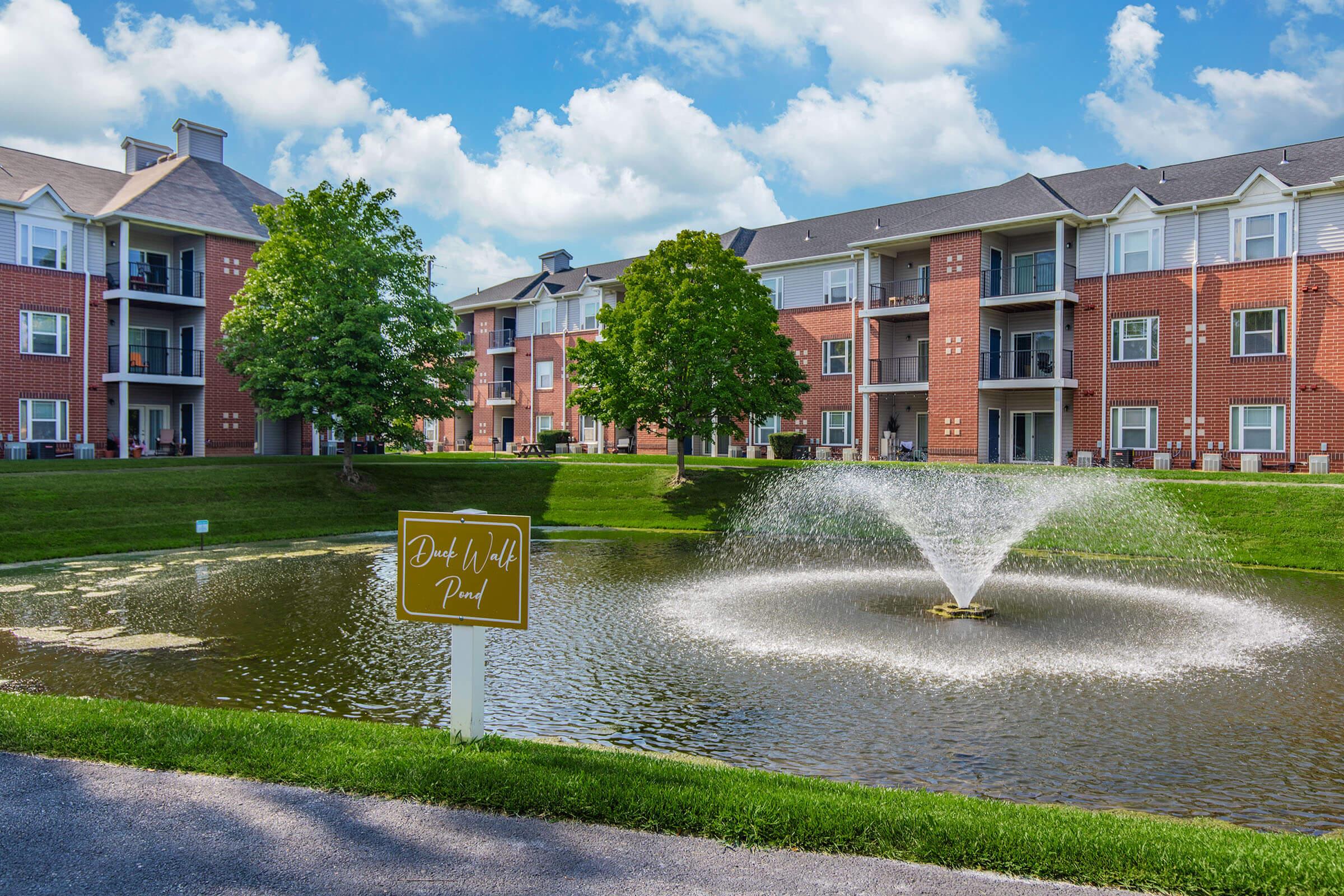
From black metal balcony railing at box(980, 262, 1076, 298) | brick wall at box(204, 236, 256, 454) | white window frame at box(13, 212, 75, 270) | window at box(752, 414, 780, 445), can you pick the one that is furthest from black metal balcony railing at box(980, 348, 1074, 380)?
white window frame at box(13, 212, 75, 270)

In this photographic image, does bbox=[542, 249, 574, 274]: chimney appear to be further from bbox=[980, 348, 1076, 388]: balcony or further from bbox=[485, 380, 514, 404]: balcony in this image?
bbox=[980, 348, 1076, 388]: balcony

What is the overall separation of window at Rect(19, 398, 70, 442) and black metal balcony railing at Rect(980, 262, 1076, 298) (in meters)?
35.8

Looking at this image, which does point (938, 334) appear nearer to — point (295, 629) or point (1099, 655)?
point (1099, 655)

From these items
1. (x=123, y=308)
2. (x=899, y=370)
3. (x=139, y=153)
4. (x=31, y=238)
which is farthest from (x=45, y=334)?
(x=899, y=370)

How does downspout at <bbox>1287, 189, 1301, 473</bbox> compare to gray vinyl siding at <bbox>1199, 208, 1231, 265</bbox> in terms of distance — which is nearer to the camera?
downspout at <bbox>1287, 189, 1301, 473</bbox>

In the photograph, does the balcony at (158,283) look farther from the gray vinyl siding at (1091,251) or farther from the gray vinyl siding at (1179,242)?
the gray vinyl siding at (1179,242)

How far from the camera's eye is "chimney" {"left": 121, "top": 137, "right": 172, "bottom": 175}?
43219mm

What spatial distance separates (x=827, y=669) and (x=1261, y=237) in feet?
92.7

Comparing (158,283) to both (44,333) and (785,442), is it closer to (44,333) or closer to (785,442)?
(44,333)

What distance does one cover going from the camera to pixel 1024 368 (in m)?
37.0

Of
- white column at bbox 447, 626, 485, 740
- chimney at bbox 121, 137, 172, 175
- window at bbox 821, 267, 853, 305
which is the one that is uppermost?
chimney at bbox 121, 137, 172, 175

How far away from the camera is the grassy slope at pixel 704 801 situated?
516 centimetres

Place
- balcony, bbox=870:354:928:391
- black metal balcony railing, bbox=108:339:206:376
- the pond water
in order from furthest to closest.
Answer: balcony, bbox=870:354:928:391 < black metal balcony railing, bbox=108:339:206:376 < the pond water

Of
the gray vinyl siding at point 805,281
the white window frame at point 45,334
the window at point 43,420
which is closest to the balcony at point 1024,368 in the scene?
the gray vinyl siding at point 805,281
